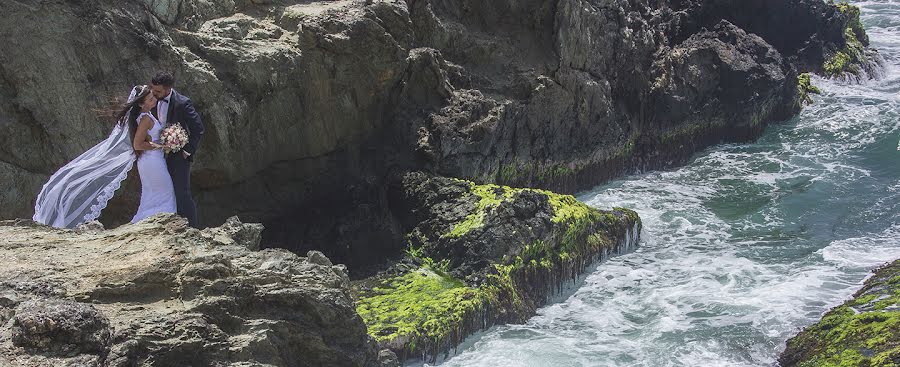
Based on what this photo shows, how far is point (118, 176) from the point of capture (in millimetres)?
7520

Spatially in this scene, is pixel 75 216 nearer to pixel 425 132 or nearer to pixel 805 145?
pixel 425 132

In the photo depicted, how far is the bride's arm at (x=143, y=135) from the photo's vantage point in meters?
7.17

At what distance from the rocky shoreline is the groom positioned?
1257 mm

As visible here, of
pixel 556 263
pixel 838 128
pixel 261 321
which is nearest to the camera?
pixel 261 321

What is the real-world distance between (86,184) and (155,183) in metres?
0.59

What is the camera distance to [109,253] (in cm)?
570

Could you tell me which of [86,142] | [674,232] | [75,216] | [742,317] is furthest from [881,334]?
[86,142]

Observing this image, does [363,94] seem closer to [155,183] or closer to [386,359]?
→ [155,183]

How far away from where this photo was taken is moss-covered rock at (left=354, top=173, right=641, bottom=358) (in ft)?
30.4

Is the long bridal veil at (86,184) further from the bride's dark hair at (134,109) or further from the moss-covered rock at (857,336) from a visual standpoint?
the moss-covered rock at (857,336)

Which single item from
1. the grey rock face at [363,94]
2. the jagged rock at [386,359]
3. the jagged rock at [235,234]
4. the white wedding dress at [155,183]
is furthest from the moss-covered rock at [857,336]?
the white wedding dress at [155,183]

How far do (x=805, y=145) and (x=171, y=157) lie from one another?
Answer: 13.6 meters

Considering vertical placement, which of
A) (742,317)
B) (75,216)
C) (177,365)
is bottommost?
(742,317)

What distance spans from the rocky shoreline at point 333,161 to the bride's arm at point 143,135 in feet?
3.68
